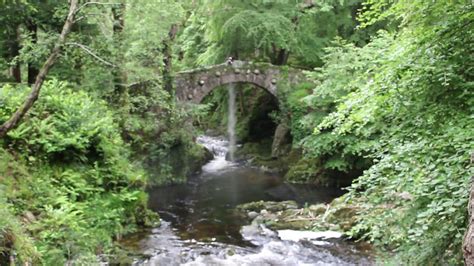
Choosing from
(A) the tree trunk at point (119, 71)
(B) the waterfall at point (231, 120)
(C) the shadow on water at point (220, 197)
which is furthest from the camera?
(B) the waterfall at point (231, 120)

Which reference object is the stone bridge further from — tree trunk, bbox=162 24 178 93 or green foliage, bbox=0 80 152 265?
green foliage, bbox=0 80 152 265

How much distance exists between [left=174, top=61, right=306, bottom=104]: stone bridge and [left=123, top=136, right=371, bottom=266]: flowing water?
13.3ft

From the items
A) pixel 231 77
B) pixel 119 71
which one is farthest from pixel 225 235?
pixel 231 77

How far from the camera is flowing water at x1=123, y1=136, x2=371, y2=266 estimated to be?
9.58 m

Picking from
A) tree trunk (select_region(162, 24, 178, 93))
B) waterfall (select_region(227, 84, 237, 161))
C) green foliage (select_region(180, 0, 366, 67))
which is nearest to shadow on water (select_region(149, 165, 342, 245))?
waterfall (select_region(227, 84, 237, 161))

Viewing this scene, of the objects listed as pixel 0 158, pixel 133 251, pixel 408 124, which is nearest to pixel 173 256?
pixel 133 251

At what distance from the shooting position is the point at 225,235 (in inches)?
451

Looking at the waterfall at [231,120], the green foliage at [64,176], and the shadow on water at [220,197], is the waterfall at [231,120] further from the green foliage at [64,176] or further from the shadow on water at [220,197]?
the green foliage at [64,176]

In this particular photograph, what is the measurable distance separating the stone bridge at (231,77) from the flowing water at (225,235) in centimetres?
405

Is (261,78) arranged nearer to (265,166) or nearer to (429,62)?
(265,166)

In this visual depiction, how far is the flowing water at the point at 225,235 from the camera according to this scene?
9.58 metres

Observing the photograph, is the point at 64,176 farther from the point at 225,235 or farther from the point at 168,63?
the point at 168,63

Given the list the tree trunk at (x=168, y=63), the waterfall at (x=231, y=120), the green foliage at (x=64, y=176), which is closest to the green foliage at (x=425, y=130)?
the green foliage at (x=64, y=176)

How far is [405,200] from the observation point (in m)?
5.11
